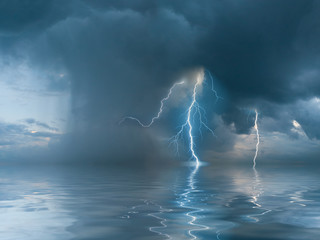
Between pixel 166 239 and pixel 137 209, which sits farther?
pixel 137 209

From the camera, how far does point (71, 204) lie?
1471 centimetres

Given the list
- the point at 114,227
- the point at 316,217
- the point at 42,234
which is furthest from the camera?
the point at 316,217

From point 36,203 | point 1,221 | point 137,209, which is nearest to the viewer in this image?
point 1,221

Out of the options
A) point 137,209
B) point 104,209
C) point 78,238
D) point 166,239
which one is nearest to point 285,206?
point 137,209

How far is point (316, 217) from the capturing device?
11453 millimetres

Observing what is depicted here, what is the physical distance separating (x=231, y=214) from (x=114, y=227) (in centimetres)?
406

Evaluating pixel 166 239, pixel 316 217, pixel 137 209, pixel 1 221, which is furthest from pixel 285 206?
pixel 1 221

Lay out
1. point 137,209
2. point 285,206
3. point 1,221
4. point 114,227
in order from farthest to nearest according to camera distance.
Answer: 1. point 285,206
2. point 137,209
3. point 1,221
4. point 114,227

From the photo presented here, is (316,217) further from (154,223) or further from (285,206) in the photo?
(154,223)

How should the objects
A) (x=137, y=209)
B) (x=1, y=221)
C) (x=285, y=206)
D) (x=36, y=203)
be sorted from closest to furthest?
(x=1, y=221), (x=137, y=209), (x=285, y=206), (x=36, y=203)

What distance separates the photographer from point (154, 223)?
10055 millimetres

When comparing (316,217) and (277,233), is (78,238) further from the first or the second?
(316,217)

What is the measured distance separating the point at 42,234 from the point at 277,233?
17.7 feet

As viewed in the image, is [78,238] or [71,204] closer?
[78,238]
